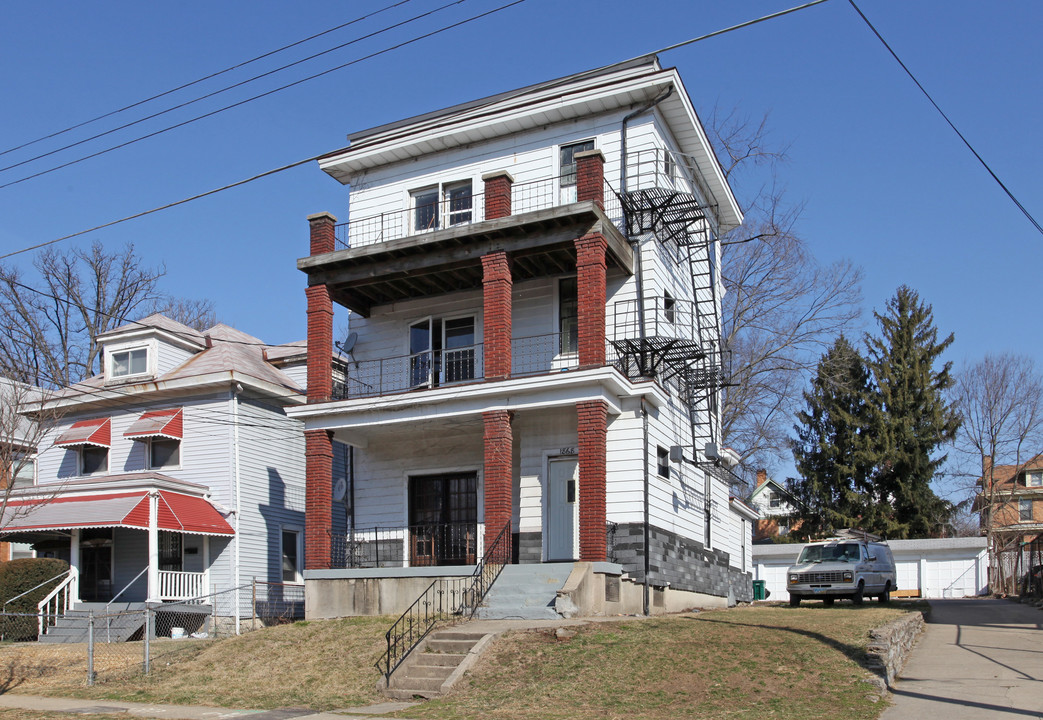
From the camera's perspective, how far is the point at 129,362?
29828 millimetres

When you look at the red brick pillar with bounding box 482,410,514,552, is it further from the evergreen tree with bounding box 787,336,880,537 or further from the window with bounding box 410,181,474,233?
the evergreen tree with bounding box 787,336,880,537

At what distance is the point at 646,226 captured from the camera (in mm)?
23219

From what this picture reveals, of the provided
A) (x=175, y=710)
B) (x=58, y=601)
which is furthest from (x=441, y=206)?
(x=175, y=710)

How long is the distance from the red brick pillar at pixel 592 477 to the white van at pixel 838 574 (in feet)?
25.7

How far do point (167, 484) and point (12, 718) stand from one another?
42.9ft

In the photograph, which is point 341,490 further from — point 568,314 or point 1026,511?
point 1026,511

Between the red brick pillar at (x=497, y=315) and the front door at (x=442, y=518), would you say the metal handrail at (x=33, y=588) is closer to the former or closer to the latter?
the front door at (x=442, y=518)

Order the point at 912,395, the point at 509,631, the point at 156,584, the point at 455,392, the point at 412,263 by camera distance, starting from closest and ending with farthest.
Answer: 1. the point at 509,631
2. the point at 455,392
3. the point at 412,263
4. the point at 156,584
5. the point at 912,395

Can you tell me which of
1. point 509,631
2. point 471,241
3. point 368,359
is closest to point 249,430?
point 368,359

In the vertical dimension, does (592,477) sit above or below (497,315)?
below

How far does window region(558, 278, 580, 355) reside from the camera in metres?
23.0

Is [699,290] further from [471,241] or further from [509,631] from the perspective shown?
[509,631]

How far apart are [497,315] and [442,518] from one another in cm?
564

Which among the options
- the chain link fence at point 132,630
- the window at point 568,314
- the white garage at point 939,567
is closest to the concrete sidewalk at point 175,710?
the chain link fence at point 132,630
